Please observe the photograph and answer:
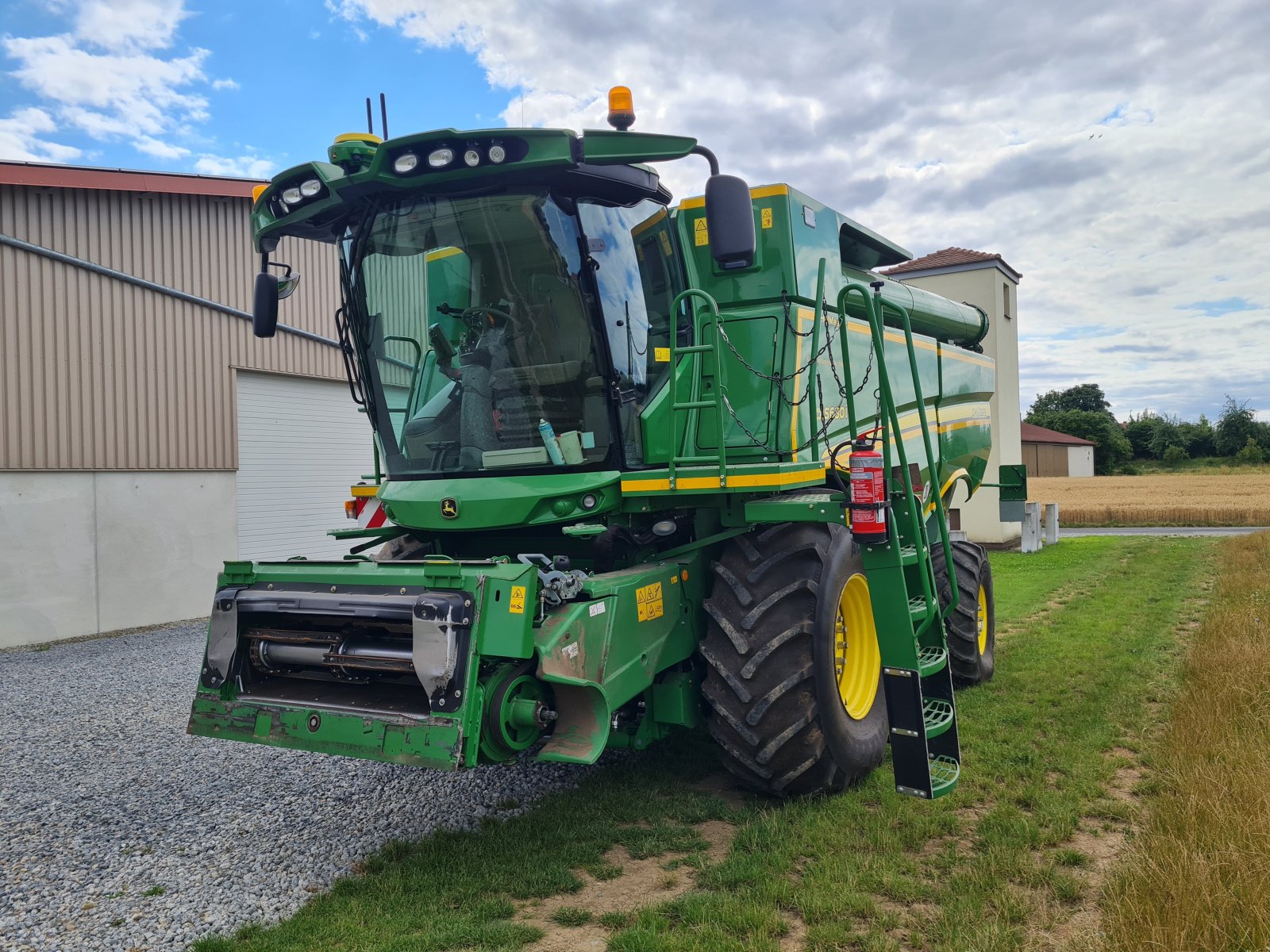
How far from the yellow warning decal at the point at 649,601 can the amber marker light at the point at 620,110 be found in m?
2.14

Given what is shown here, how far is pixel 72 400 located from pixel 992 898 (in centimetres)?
1047

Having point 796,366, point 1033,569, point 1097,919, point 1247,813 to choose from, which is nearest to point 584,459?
point 796,366

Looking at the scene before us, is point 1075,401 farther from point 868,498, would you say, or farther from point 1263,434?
point 868,498

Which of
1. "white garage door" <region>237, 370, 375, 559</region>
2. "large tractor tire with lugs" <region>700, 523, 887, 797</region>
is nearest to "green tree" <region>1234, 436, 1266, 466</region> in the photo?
"white garage door" <region>237, 370, 375, 559</region>

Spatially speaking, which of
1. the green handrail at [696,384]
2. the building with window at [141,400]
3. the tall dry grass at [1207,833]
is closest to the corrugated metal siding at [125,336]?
the building with window at [141,400]

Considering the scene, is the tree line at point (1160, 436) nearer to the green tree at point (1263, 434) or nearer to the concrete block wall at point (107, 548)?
the green tree at point (1263, 434)

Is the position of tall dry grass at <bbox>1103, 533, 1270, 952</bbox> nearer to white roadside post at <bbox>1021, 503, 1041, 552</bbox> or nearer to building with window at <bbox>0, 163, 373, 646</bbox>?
building with window at <bbox>0, 163, 373, 646</bbox>

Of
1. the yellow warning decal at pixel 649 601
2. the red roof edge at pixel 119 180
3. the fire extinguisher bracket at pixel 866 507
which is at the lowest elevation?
the yellow warning decal at pixel 649 601

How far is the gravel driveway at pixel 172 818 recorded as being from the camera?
3.71 metres

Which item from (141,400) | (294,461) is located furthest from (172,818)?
(294,461)

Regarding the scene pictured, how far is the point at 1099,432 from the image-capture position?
77.8 meters

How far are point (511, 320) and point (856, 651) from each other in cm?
259

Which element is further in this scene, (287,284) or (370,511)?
(370,511)

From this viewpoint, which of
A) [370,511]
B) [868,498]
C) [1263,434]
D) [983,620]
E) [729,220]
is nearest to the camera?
[729,220]
